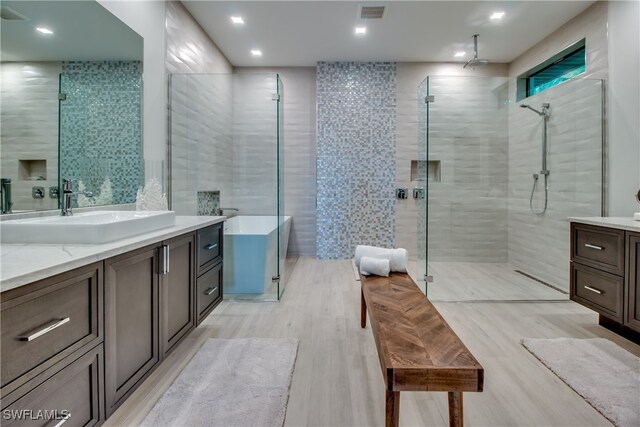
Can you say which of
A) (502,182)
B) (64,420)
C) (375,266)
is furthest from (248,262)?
(502,182)

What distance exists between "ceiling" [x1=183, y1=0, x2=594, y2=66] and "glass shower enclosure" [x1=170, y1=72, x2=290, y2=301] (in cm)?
61

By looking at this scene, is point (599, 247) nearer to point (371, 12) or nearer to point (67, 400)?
point (371, 12)

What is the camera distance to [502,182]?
3986mm

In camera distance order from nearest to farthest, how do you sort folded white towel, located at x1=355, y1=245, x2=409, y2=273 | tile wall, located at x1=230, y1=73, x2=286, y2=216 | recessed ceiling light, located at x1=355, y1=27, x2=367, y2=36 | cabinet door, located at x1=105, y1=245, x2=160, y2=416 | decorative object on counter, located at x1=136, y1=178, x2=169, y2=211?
cabinet door, located at x1=105, y1=245, x2=160, y2=416 < folded white towel, located at x1=355, y1=245, x2=409, y2=273 < decorative object on counter, located at x1=136, y1=178, x2=169, y2=211 < tile wall, located at x1=230, y1=73, x2=286, y2=216 < recessed ceiling light, located at x1=355, y1=27, x2=367, y2=36

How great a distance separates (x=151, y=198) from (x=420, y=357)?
2303 mm

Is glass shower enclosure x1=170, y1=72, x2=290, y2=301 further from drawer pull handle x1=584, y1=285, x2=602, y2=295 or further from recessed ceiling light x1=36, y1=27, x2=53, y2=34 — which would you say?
drawer pull handle x1=584, y1=285, x2=602, y2=295

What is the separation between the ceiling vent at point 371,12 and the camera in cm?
331

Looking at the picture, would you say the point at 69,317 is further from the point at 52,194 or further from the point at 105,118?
the point at 105,118

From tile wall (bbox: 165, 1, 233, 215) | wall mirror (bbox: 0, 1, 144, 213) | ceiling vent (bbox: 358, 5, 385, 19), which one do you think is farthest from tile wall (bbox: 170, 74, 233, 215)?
ceiling vent (bbox: 358, 5, 385, 19)

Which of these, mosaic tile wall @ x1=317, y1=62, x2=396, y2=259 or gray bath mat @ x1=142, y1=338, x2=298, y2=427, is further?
mosaic tile wall @ x1=317, y1=62, x2=396, y2=259

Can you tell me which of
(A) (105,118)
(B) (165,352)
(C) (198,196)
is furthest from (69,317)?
(C) (198,196)

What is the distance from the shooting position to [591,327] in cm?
258

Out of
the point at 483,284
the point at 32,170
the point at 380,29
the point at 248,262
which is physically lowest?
the point at 483,284

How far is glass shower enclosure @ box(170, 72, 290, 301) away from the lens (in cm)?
322
